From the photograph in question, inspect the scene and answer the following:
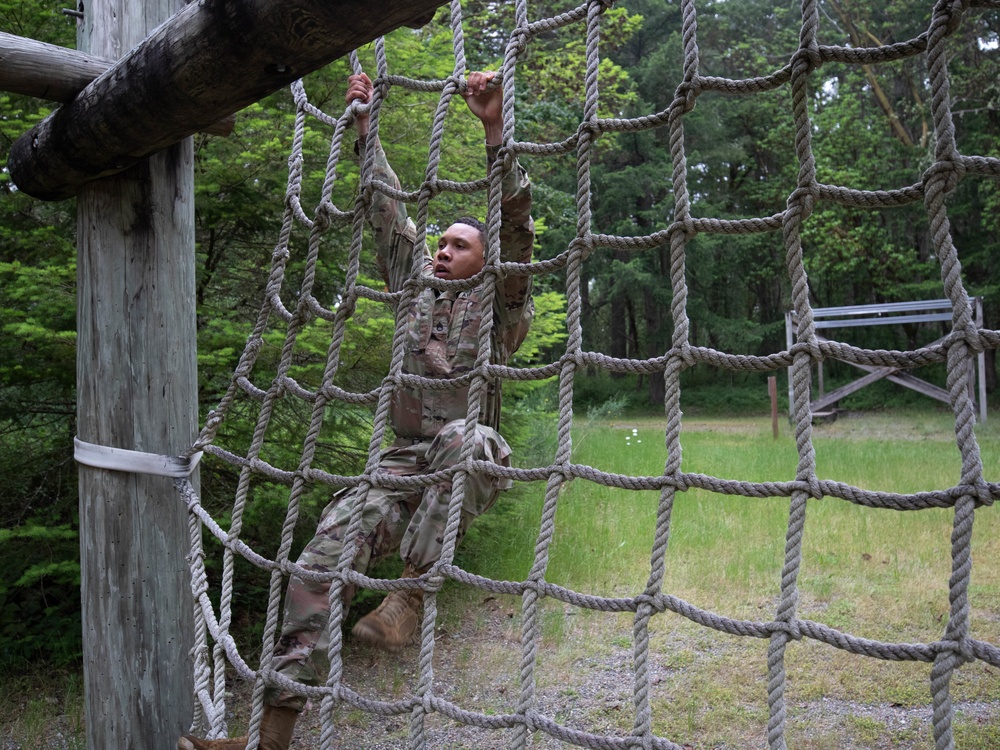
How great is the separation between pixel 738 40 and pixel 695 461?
46.4ft

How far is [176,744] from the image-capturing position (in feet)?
7.47

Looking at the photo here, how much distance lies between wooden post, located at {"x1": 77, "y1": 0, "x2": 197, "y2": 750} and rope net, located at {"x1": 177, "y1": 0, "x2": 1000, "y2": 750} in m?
0.08

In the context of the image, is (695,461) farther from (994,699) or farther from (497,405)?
(497,405)

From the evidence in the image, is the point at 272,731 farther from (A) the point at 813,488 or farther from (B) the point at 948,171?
(B) the point at 948,171

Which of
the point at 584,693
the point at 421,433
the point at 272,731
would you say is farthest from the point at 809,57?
the point at 584,693

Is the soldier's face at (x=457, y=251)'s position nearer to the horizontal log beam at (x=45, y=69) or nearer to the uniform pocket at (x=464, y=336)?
the uniform pocket at (x=464, y=336)

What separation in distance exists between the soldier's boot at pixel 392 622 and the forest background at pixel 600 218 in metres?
1.25

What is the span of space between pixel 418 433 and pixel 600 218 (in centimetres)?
1628

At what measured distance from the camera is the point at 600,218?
60.5 ft

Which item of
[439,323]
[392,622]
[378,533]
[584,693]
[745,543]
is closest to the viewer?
[378,533]

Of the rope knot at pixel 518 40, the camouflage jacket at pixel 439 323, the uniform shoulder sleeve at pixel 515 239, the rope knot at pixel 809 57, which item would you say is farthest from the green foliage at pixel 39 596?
the rope knot at pixel 809 57

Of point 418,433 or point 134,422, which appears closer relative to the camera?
point 134,422

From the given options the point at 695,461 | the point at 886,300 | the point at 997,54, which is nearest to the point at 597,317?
the point at 886,300

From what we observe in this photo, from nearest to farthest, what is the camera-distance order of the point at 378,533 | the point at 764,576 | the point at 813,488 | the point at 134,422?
the point at 813,488
the point at 134,422
the point at 378,533
the point at 764,576
